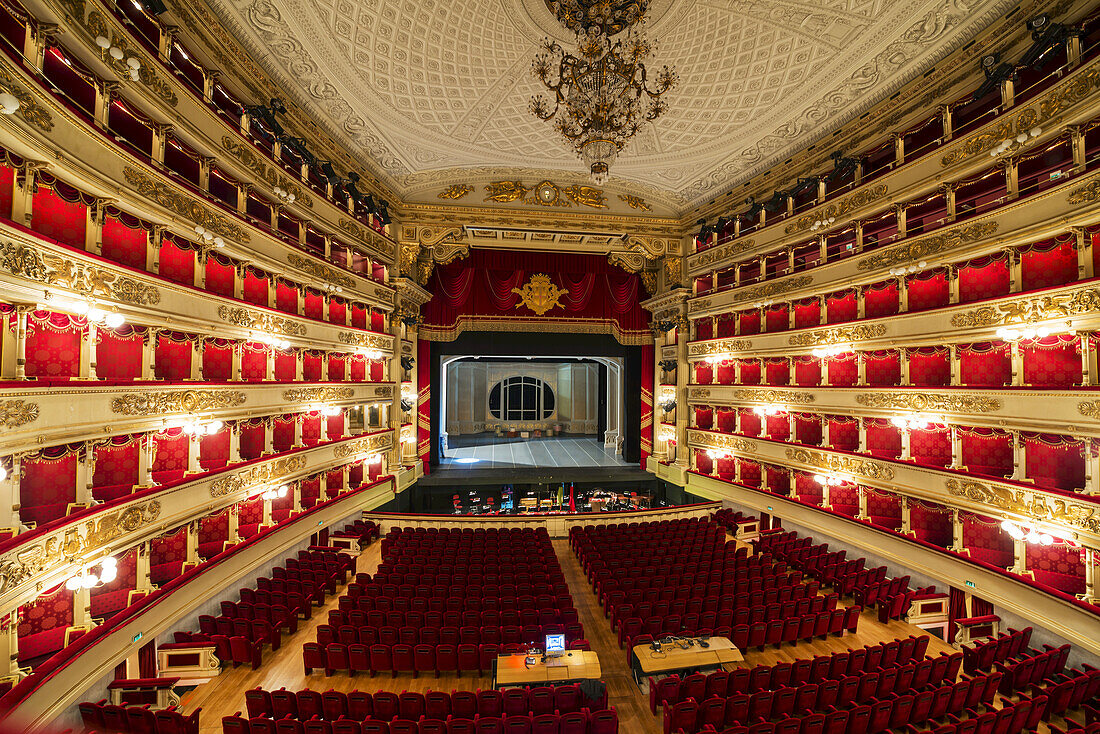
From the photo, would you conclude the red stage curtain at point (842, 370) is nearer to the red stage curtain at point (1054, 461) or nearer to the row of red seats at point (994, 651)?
the red stage curtain at point (1054, 461)

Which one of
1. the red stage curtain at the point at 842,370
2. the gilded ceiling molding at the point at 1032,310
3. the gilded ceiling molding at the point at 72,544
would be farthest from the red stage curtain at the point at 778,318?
the gilded ceiling molding at the point at 72,544

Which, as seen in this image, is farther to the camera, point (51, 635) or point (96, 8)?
point (96, 8)

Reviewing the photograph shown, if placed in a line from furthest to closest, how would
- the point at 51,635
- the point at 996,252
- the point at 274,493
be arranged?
the point at 274,493
the point at 996,252
the point at 51,635

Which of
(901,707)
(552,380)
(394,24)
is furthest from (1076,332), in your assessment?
(552,380)

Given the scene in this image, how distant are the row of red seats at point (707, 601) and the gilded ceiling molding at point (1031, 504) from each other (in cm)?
353

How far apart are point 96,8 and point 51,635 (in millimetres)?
8508

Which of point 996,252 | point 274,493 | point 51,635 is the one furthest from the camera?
point 274,493

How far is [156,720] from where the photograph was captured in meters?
5.73

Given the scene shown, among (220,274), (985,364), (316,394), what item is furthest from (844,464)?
(220,274)

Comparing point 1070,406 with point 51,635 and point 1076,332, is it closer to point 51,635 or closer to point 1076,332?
point 1076,332

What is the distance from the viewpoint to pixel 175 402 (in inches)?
308

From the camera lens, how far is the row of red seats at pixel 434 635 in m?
7.70

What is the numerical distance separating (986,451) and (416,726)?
11495mm

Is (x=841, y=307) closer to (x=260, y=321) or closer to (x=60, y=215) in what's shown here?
(x=260, y=321)
